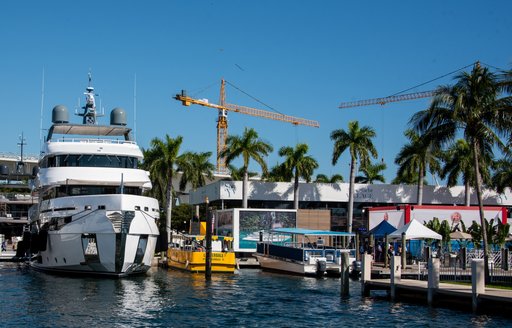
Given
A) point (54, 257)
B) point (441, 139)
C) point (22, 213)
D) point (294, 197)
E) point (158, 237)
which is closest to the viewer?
point (441, 139)

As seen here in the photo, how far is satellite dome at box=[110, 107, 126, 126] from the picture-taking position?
50.5m

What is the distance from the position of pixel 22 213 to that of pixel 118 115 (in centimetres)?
6359

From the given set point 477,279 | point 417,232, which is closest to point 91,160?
point 417,232

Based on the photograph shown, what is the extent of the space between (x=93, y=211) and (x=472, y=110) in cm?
2188

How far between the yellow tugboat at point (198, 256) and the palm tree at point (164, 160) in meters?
15.7

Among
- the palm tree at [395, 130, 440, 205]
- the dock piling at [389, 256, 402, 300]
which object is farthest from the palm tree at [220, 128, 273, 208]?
the dock piling at [389, 256, 402, 300]

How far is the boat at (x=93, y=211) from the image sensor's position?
40.0 meters

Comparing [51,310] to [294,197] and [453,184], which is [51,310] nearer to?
[294,197]

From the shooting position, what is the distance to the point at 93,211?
40281 millimetres

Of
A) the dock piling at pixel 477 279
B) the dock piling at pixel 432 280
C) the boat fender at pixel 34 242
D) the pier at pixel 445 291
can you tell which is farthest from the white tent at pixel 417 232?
the boat fender at pixel 34 242

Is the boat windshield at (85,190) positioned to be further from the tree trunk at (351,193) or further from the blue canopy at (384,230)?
the tree trunk at (351,193)

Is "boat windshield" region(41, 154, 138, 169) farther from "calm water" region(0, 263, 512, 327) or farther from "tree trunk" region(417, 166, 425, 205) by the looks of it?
"tree trunk" region(417, 166, 425, 205)

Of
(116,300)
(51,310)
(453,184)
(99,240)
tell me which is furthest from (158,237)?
(453,184)

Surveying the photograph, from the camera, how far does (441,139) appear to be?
3778 cm
